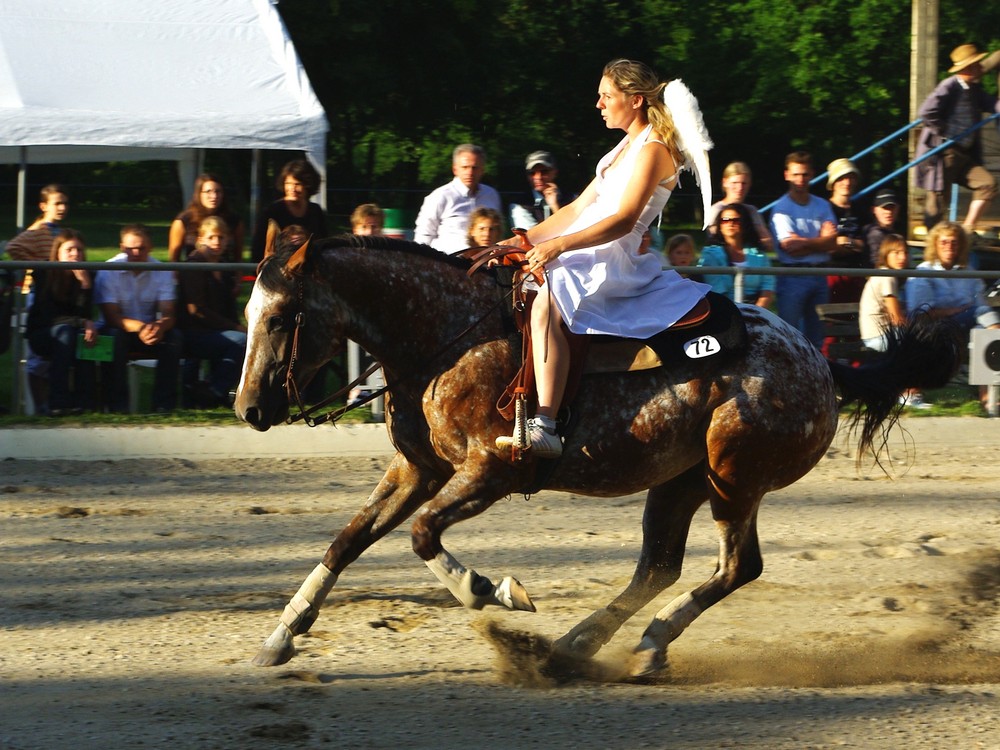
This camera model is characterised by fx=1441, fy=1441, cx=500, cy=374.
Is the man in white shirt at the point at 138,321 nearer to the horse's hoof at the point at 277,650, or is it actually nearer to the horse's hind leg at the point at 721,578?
the horse's hoof at the point at 277,650

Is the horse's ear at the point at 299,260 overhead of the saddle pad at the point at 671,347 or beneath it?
overhead

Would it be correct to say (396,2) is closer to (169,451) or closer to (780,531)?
(169,451)

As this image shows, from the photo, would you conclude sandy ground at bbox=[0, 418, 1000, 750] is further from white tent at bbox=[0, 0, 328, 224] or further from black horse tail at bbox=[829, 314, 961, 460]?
white tent at bbox=[0, 0, 328, 224]

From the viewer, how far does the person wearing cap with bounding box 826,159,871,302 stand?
9.98 metres

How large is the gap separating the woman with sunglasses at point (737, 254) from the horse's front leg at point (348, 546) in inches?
186

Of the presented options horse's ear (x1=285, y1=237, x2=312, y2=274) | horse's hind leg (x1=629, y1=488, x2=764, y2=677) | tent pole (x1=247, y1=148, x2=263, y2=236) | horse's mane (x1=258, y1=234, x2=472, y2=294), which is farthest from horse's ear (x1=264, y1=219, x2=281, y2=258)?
tent pole (x1=247, y1=148, x2=263, y2=236)

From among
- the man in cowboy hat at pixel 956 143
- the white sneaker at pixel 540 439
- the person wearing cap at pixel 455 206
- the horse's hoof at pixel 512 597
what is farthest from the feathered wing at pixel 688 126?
the man in cowboy hat at pixel 956 143

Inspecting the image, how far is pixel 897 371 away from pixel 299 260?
105 inches

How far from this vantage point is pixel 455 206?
9758mm

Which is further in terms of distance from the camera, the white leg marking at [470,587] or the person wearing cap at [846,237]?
the person wearing cap at [846,237]

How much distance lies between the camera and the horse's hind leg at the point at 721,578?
5484mm

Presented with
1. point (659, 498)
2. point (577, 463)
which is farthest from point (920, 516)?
point (577, 463)

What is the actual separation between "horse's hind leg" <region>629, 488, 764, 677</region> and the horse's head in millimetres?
1636

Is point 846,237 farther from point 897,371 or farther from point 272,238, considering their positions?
point 272,238
